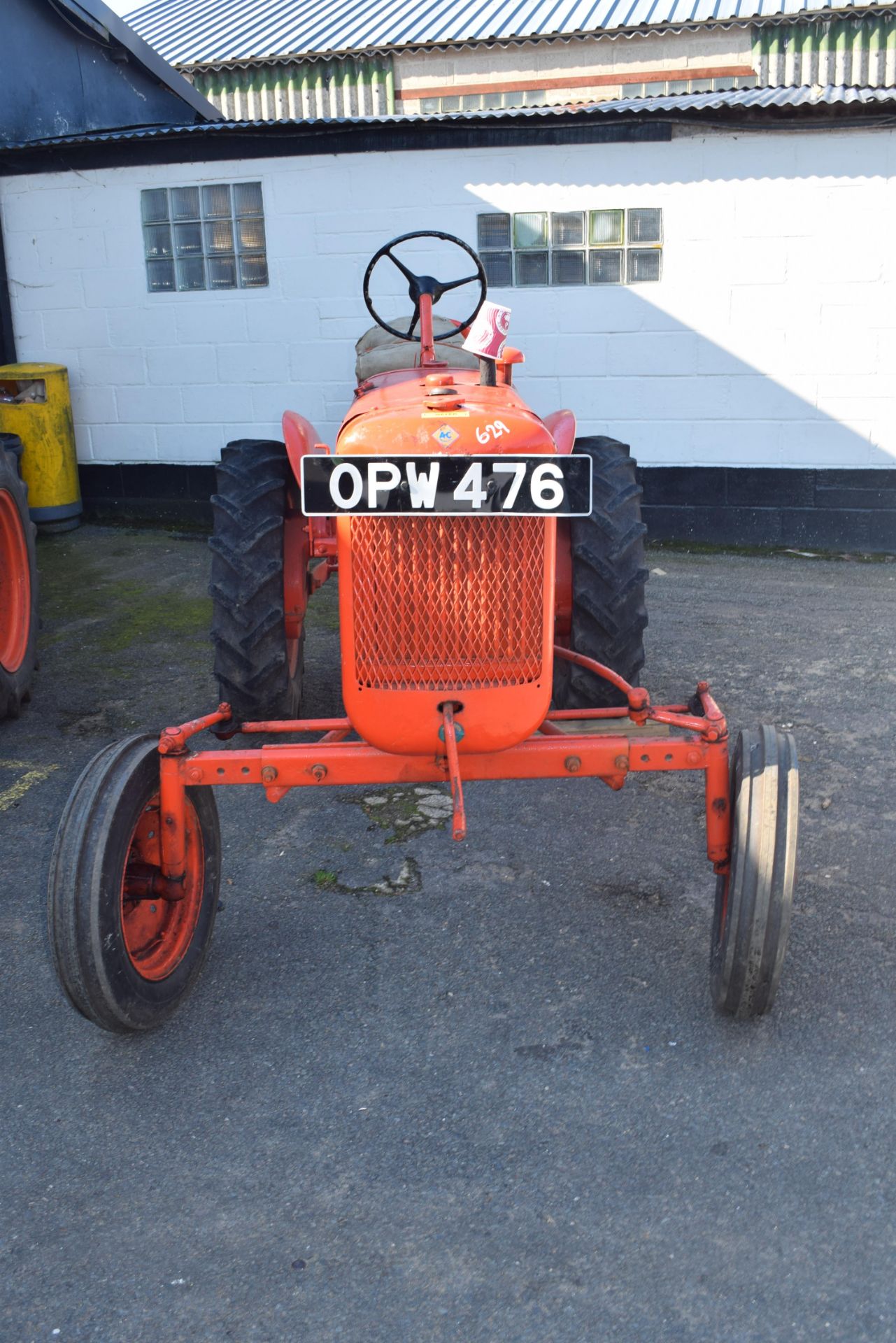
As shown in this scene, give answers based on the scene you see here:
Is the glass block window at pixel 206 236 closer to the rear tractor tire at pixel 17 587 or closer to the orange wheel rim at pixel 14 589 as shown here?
the rear tractor tire at pixel 17 587

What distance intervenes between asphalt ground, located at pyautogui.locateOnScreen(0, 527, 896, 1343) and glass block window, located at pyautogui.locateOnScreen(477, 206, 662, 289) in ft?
13.7

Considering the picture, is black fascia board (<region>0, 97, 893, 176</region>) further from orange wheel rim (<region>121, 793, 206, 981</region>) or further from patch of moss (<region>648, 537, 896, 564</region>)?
orange wheel rim (<region>121, 793, 206, 981</region>)

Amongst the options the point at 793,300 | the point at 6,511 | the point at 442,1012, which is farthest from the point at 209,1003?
the point at 793,300

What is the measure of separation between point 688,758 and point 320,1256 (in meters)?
1.35

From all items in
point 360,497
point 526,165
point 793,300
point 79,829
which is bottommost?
point 79,829

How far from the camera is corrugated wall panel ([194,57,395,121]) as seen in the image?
14055 millimetres

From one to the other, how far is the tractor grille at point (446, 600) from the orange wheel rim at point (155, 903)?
664 millimetres

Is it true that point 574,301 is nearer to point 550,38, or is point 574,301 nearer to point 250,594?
point 250,594

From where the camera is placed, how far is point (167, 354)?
8469 mm

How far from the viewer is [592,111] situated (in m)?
7.28

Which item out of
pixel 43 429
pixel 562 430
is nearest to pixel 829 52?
pixel 43 429

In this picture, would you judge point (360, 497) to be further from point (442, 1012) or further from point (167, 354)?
point (167, 354)

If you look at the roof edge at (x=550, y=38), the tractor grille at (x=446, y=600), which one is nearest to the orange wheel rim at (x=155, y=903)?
the tractor grille at (x=446, y=600)

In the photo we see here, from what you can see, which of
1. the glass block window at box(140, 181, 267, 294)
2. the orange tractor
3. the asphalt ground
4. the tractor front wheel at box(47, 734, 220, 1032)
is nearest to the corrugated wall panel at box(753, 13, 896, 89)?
the glass block window at box(140, 181, 267, 294)
